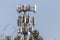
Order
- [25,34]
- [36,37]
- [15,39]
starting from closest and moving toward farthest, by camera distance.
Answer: [25,34]
[15,39]
[36,37]

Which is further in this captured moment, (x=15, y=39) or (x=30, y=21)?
(x=15, y=39)

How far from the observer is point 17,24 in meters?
37.5

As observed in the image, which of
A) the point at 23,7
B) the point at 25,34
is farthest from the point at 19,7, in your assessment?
the point at 25,34

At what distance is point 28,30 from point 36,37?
589 inches

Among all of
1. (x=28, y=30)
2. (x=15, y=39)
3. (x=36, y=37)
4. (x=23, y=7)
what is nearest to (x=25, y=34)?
(x=28, y=30)

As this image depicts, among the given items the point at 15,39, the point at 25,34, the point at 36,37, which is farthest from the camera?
the point at 36,37

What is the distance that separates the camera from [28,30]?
36.3 m

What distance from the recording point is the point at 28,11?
36.7 meters

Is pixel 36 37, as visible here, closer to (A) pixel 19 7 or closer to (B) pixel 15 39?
(B) pixel 15 39

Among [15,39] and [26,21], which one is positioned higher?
[26,21]

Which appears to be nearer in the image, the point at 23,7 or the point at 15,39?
the point at 23,7

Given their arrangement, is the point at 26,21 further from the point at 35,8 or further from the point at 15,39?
the point at 15,39

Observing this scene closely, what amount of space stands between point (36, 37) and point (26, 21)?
14.4m

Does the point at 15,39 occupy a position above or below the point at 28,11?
below
